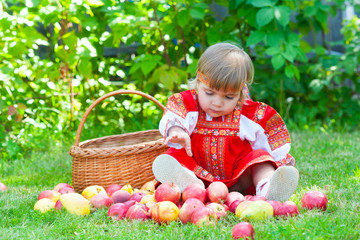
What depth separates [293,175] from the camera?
2.10 m

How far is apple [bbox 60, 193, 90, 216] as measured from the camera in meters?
2.09

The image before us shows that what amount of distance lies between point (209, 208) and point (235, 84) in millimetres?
691

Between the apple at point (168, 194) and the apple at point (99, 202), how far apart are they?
0.27 metres

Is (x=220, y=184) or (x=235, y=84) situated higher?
(x=235, y=84)

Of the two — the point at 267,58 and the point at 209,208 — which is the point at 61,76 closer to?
the point at 267,58

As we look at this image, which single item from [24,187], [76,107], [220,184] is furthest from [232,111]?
[76,107]

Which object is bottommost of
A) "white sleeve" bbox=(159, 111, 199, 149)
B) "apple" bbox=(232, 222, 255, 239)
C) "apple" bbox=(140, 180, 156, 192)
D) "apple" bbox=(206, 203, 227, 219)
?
"apple" bbox=(140, 180, 156, 192)

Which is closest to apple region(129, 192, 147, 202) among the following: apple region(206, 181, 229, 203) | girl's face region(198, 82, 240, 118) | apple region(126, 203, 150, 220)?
apple region(126, 203, 150, 220)

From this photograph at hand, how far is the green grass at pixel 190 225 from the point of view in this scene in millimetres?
1709

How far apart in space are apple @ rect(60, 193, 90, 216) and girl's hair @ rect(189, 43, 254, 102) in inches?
34.7

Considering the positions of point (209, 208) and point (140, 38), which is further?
point (140, 38)

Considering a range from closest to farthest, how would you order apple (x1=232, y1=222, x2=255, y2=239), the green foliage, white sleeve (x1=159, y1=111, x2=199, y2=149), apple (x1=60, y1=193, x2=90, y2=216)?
apple (x1=232, y1=222, x2=255, y2=239), apple (x1=60, y1=193, x2=90, y2=216), white sleeve (x1=159, y1=111, x2=199, y2=149), the green foliage

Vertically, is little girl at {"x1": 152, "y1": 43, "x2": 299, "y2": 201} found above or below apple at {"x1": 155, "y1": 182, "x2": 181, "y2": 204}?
above

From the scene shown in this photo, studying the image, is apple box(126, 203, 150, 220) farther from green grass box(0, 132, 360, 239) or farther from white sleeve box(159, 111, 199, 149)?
white sleeve box(159, 111, 199, 149)
